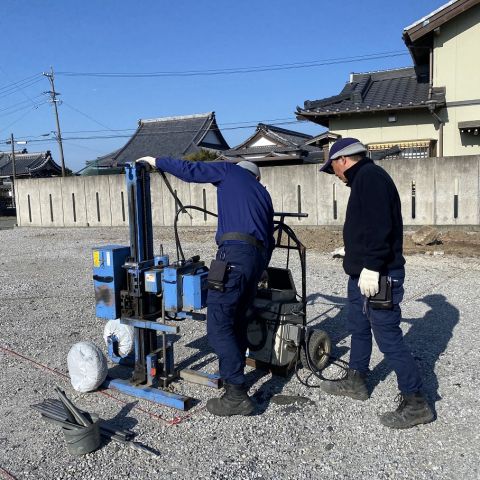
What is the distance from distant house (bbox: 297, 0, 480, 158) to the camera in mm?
12430

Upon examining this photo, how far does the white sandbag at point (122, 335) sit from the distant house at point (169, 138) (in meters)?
24.6

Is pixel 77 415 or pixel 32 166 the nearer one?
pixel 77 415

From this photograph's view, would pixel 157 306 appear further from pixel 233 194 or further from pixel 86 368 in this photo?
pixel 233 194

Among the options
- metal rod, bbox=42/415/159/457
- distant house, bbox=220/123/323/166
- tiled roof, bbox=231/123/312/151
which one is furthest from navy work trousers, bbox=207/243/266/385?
tiled roof, bbox=231/123/312/151

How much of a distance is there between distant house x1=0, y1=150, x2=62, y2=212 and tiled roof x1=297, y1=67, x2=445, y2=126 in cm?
2475

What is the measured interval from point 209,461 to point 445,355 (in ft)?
7.73

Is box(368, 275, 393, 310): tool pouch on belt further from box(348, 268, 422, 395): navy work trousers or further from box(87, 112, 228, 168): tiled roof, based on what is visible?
box(87, 112, 228, 168): tiled roof

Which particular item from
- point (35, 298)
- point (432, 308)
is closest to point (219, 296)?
point (432, 308)

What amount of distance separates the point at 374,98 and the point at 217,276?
1187 cm

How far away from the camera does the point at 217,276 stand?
3000mm

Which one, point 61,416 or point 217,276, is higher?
point 217,276

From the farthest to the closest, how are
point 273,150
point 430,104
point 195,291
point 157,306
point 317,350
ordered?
point 273,150 < point 430,104 < point 317,350 < point 157,306 < point 195,291

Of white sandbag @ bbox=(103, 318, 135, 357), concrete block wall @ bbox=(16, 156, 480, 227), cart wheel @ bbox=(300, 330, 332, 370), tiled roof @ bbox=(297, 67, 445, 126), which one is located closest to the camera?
cart wheel @ bbox=(300, 330, 332, 370)

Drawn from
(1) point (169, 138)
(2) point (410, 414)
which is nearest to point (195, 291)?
(2) point (410, 414)
